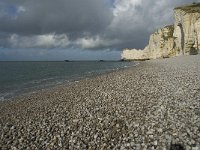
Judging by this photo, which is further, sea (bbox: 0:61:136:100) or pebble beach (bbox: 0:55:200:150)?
sea (bbox: 0:61:136:100)

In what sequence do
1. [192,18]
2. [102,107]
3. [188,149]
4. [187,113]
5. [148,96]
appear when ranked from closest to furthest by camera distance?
[188,149], [187,113], [102,107], [148,96], [192,18]

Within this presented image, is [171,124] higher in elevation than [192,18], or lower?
lower

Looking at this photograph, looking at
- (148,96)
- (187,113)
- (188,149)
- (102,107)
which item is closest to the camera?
(188,149)

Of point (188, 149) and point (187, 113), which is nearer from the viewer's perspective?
point (188, 149)

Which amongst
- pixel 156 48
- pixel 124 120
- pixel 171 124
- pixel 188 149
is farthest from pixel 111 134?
pixel 156 48

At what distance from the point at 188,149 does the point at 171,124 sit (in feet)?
7.30

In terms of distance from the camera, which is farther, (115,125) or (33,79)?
(33,79)

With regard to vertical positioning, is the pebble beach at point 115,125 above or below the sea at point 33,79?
above

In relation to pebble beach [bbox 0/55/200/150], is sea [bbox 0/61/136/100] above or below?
below

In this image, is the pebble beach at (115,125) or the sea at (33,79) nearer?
the pebble beach at (115,125)

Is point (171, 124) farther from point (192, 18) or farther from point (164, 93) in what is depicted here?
point (192, 18)

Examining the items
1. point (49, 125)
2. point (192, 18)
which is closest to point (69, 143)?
point (49, 125)

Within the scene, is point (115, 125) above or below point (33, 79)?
above

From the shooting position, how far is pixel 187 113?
11.8 meters
